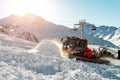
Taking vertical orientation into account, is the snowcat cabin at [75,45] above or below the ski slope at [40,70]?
above

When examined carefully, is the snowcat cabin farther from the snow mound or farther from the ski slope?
the ski slope

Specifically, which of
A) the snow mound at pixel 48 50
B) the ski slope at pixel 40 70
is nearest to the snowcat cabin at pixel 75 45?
the snow mound at pixel 48 50

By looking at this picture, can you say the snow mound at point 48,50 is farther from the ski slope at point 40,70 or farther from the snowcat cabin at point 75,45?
the ski slope at point 40,70

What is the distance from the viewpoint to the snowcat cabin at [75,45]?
26086 mm

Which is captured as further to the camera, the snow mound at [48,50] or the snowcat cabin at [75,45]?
the snowcat cabin at [75,45]

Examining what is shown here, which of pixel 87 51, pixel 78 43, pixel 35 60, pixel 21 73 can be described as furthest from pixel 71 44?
pixel 21 73

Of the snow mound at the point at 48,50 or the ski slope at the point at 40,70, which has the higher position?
the snow mound at the point at 48,50

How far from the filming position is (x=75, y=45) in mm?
26469

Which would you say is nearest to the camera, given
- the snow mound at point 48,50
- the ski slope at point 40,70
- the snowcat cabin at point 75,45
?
the ski slope at point 40,70

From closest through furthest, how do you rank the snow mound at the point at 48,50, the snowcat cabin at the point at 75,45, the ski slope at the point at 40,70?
the ski slope at the point at 40,70
the snow mound at the point at 48,50
the snowcat cabin at the point at 75,45

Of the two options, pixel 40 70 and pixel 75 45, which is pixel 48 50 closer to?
pixel 75 45

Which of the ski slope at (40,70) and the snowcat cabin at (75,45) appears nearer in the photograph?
the ski slope at (40,70)

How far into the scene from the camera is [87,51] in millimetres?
24891

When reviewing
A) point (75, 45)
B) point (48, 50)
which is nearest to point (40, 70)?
point (48, 50)
